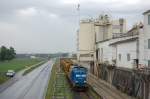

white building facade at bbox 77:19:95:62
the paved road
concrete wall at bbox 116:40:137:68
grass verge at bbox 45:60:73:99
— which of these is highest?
white building facade at bbox 77:19:95:62

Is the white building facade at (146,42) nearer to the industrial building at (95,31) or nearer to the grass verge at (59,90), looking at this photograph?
the grass verge at (59,90)

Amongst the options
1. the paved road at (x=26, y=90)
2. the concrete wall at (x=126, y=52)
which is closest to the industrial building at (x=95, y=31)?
the paved road at (x=26, y=90)

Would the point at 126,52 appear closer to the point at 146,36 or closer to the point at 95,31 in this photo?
the point at 146,36

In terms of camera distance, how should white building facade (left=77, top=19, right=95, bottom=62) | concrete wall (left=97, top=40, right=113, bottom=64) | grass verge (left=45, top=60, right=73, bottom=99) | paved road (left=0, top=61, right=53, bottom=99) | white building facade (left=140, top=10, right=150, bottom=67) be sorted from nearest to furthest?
1. white building facade (left=140, top=10, right=150, bottom=67)
2. grass verge (left=45, top=60, right=73, bottom=99)
3. paved road (left=0, top=61, right=53, bottom=99)
4. concrete wall (left=97, top=40, right=113, bottom=64)
5. white building facade (left=77, top=19, right=95, bottom=62)

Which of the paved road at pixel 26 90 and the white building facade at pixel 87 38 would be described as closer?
the paved road at pixel 26 90

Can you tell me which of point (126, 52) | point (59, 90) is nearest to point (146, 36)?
point (126, 52)

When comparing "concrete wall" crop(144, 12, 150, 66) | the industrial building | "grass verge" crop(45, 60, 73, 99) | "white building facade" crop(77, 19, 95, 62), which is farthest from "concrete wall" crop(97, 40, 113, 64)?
"concrete wall" crop(144, 12, 150, 66)

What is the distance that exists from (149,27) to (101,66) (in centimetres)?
2816

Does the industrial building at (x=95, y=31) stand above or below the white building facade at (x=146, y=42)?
above

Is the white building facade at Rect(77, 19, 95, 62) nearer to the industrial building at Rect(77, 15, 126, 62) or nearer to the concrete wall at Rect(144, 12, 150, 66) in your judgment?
the industrial building at Rect(77, 15, 126, 62)

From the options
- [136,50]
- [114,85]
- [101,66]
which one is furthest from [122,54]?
[101,66]

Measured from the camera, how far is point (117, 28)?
8419cm

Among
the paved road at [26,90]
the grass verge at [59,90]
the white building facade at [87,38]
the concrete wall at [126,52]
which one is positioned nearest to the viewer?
the grass verge at [59,90]

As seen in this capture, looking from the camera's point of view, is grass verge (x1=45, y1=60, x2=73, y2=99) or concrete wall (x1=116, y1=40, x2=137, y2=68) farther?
concrete wall (x1=116, y1=40, x2=137, y2=68)
